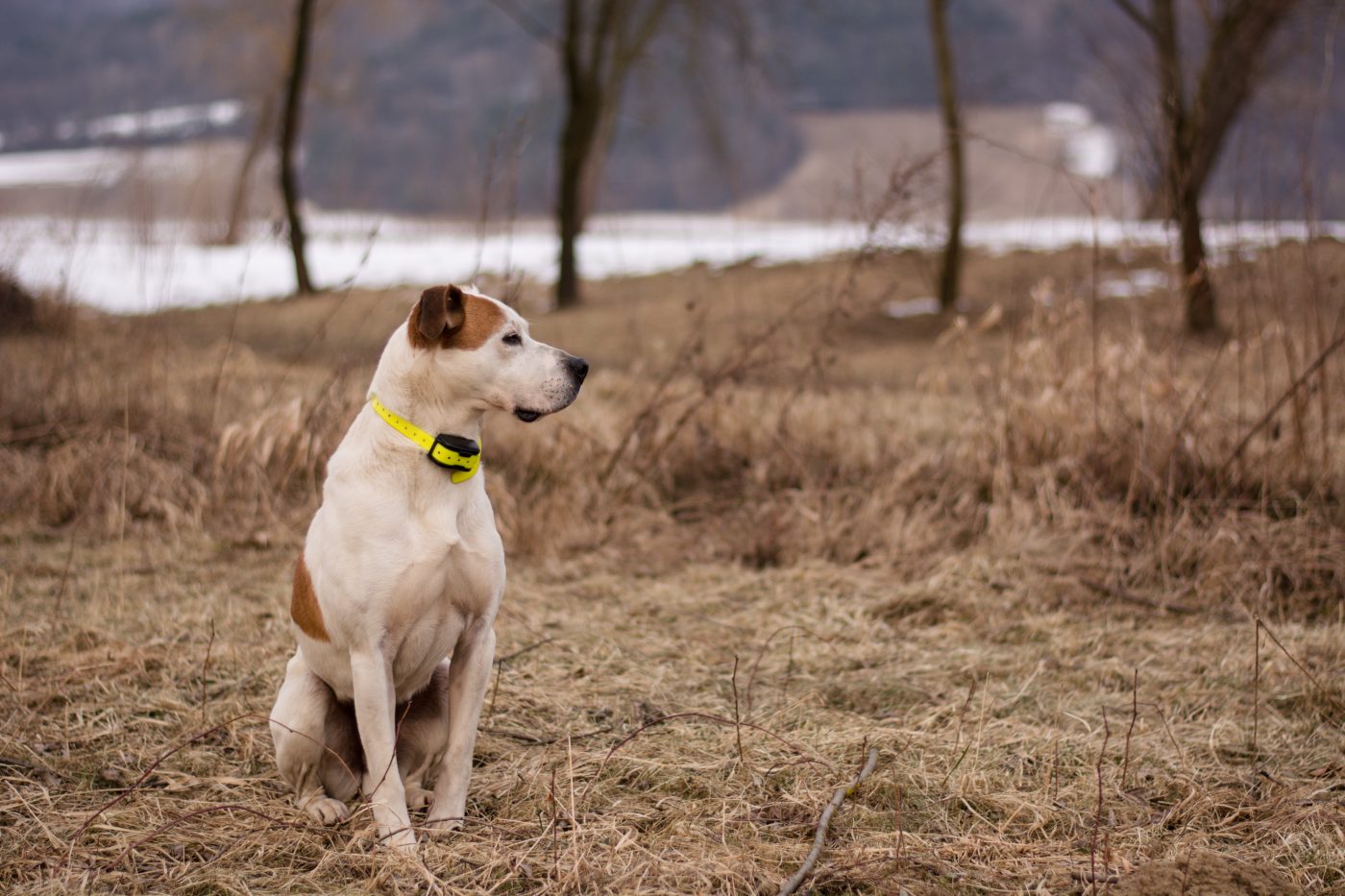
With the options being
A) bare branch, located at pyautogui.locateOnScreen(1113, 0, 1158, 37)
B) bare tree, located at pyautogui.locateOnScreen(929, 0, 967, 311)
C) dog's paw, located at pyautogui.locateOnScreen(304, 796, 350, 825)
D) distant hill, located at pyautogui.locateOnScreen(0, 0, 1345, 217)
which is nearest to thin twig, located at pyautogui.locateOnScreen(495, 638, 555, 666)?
dog's paw, located at pyautogui.locateOnScreen(304, 796, 350, 825)

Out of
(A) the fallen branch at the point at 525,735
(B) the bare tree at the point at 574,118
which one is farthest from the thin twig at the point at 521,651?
(B) the bare tree at the point at 574,118

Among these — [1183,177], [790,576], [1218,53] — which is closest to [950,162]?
[1218,53]

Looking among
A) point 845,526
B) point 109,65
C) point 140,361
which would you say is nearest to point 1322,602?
point 845,526

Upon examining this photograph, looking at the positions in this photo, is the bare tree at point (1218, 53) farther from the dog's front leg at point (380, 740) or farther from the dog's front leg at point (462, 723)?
the dog's front leg at point (380, 740)

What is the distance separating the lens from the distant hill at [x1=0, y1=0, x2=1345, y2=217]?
21.4 metres

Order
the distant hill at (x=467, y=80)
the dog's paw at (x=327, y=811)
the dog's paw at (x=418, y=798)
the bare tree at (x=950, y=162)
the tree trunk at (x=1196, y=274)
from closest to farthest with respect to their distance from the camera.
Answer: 1. the dog's paw at (x=327, y=811)
2. the dog's paw at (x=418, y=798)
3. the tree trunk at (x=1196, y=274)
4. the bare tree at (x=950, y=162)
5. the distant hill at (x=467, y=80)

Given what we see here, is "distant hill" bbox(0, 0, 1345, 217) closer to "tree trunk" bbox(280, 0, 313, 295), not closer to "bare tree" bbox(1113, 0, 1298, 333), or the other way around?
"bare tree" bbox(1113, 0, 1298, 333)

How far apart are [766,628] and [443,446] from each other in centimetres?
215

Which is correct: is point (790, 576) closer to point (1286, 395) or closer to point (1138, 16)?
point (1286, 395)

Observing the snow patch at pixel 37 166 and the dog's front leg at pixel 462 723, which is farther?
the snow patch at pixel 37 166

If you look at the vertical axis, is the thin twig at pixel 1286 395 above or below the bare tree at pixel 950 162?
below

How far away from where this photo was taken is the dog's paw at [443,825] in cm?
251

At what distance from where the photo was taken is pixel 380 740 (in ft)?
8.05

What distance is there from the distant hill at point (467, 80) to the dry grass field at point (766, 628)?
1107 centimetres
